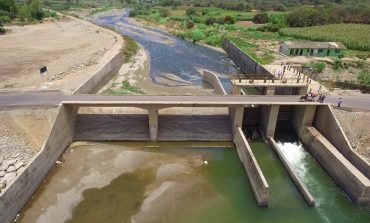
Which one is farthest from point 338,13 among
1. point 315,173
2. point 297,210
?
point 297,210

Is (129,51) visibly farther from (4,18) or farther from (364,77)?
(4,18)

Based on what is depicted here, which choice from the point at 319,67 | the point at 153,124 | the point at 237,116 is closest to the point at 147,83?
the point at 153,124

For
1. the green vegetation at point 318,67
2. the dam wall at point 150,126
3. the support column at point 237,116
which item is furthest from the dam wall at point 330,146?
the green vegetation at point 318,67

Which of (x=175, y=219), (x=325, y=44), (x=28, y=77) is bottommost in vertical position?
(x=175, y=219)

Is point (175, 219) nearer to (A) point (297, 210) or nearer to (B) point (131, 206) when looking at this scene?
(B) point (131, 206)

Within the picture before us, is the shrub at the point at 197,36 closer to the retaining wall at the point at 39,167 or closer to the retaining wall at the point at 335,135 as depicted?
the retaining wall at the point at 335,135

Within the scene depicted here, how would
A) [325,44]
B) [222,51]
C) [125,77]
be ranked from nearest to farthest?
[125,77] < [325,44] < [222,51]

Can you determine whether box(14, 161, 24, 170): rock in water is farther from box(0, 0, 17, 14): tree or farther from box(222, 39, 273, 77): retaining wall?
box(0, 0, 17, 14): tree

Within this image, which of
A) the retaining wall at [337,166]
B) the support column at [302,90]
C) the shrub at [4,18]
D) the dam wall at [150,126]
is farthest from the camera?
the shrub at [4,18]
